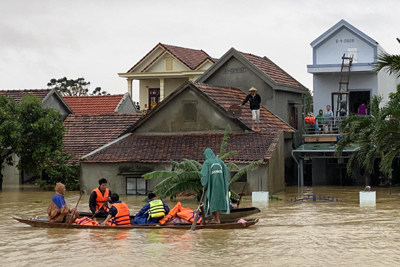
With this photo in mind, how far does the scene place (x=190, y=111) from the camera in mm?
41188

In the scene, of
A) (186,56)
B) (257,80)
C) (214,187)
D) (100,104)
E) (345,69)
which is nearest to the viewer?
(214,187)

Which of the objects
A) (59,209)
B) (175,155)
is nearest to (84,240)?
(59,209)

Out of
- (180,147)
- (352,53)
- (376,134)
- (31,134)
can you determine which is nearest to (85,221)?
(376,134)

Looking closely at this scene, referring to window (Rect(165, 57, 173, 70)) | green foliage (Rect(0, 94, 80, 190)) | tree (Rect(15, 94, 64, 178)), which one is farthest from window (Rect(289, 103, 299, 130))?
window (Rect(165, 57, 173, 70))

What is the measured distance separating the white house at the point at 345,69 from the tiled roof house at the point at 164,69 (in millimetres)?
18527

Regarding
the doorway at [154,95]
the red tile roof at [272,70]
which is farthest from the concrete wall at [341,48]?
the doorway at [154,95]

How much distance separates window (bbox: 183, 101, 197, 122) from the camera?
41094mm

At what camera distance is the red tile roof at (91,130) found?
4497cm

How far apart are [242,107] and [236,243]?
2163 cm

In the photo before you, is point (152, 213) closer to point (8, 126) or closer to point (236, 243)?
point (236, 243)

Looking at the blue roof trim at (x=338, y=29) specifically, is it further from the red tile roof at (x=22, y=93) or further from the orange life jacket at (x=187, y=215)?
the orange life jacket at (x=187, y=215)

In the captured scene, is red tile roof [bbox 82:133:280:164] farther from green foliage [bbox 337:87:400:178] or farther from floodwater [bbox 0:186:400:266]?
floodwater [bbox 0:186:400:266]

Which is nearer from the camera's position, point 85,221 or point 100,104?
point 85,221

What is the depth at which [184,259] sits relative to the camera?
18.6 m
